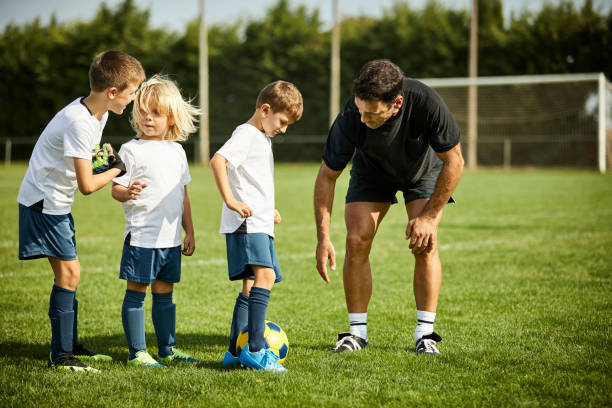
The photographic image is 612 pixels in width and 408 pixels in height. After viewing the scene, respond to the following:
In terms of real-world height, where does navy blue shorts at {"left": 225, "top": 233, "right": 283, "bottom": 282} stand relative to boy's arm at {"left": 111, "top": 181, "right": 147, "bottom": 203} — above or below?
below

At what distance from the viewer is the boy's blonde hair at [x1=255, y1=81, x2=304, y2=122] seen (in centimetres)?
379

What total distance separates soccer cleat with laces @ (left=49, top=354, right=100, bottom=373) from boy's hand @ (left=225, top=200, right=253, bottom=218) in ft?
4.03

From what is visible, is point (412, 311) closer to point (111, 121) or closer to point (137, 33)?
point (111, 121)

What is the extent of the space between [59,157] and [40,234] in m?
0.46

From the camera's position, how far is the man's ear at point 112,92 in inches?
147

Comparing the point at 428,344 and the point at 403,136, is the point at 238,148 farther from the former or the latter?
the point at 428,344

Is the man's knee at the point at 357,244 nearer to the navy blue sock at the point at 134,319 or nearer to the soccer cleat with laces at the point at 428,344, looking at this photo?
the soccer cleat with laces at the point at 428,344

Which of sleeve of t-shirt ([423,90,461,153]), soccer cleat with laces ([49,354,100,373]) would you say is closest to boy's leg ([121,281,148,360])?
soccer cleat with laces ([49,354,100,373])

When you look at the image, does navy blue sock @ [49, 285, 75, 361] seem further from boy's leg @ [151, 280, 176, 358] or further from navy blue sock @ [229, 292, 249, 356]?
navy blue sock @ [229, 292, 249, 356]

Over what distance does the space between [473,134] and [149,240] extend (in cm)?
2553

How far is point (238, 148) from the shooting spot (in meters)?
3.73

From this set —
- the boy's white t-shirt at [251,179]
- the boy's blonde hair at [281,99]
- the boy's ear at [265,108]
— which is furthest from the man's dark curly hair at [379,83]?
the boy's white t-shirt at [251,179]

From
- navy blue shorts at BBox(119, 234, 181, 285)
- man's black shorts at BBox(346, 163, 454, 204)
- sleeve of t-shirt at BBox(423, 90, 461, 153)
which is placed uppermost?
sleeve of t-shirt at BBox(423, 90, 461, 153)

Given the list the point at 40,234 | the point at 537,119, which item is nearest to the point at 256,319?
the point at 40,234
